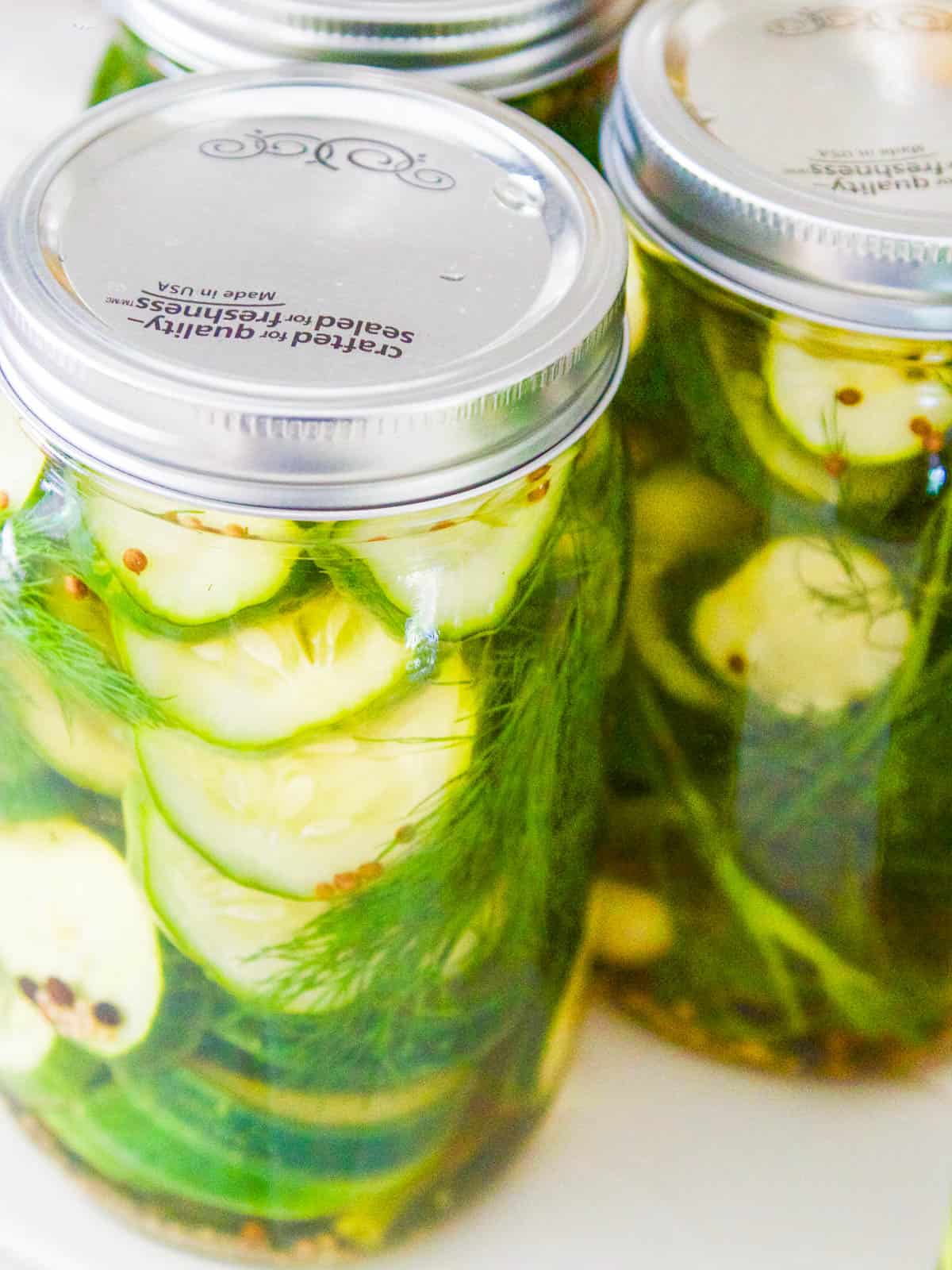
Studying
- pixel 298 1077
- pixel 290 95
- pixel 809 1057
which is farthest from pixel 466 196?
pixel 809 1057

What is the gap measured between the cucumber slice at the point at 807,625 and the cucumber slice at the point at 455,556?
125mm

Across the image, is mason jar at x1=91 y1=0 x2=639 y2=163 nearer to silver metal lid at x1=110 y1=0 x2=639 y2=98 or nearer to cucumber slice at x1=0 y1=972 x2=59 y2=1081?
silver metal lid at x1=110 y1=0 x2=639 y2=98

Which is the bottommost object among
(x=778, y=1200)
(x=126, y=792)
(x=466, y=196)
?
(x=778, y=1200)

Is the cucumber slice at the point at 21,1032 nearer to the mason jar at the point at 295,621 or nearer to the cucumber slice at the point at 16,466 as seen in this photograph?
the mason jar at the point at 295,621

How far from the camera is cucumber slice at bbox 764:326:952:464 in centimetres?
49

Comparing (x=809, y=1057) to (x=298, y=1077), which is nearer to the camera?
(x=298, y=1077)

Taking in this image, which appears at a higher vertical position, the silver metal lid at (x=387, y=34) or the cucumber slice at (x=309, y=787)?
the silver metal lid at (x=387, y=34)

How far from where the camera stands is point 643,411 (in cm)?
56

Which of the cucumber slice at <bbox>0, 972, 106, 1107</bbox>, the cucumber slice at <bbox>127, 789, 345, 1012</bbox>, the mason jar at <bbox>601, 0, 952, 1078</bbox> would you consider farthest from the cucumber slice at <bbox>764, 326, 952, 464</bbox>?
the cucumber slice at <bbox>0, 972, 106, 1107</bbox>

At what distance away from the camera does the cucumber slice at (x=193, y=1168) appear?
54 centimetres

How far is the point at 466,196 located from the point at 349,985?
0.89 ft

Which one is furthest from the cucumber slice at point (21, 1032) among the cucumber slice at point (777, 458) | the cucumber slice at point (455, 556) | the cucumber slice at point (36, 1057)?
the cucumber slice at point (777, 458)

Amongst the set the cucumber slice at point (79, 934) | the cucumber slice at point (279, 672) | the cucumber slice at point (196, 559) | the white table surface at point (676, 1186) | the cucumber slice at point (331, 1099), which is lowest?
the white table surface at point (676, 1186)

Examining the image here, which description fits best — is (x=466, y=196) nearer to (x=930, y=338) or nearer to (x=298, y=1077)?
(x=930, y=338)
